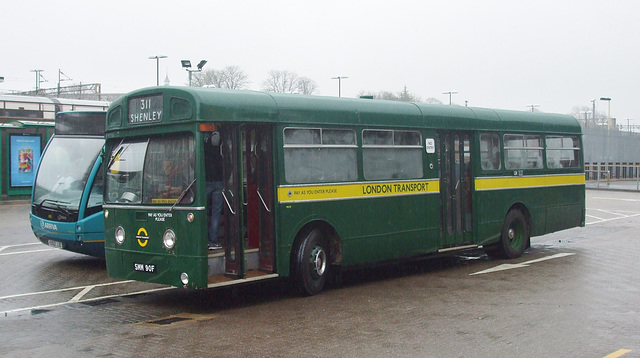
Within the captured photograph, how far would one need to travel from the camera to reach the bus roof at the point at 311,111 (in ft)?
31.1

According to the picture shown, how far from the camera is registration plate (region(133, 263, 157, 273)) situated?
9633 mm

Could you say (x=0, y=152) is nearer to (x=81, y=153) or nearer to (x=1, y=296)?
(x=81, y=153)

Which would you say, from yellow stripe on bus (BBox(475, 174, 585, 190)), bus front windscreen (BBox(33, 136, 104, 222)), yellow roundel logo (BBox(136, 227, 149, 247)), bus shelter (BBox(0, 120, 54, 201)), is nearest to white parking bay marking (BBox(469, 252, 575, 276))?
yellow stripe on bus (BBox(475, 174, 585, 190))

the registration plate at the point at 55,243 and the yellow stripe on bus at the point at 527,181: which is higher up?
the yellow stripe on bus at the point at 527,181

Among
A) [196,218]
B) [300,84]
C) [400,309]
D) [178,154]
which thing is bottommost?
[400,309]

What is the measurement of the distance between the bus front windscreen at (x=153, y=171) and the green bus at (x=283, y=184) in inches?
0.7

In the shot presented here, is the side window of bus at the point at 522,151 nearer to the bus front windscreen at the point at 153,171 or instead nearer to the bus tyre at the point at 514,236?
the bus tyre at the point at 514,236

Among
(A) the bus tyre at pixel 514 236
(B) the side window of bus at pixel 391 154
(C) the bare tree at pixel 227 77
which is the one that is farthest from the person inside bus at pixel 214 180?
(C) the bare tree at pixel 227 77

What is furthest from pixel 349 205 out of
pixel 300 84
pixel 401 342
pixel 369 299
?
pixel 300 84

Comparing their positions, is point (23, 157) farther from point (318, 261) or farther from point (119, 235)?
point (318, 261)

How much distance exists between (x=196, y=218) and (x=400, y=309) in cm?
292

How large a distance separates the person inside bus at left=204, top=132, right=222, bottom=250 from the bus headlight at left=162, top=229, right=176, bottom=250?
48cm

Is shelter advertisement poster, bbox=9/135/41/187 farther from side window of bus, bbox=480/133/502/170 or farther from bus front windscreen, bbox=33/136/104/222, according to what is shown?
side window of bus, bbox=480/133/502/170

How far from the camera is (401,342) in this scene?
7.71 m
